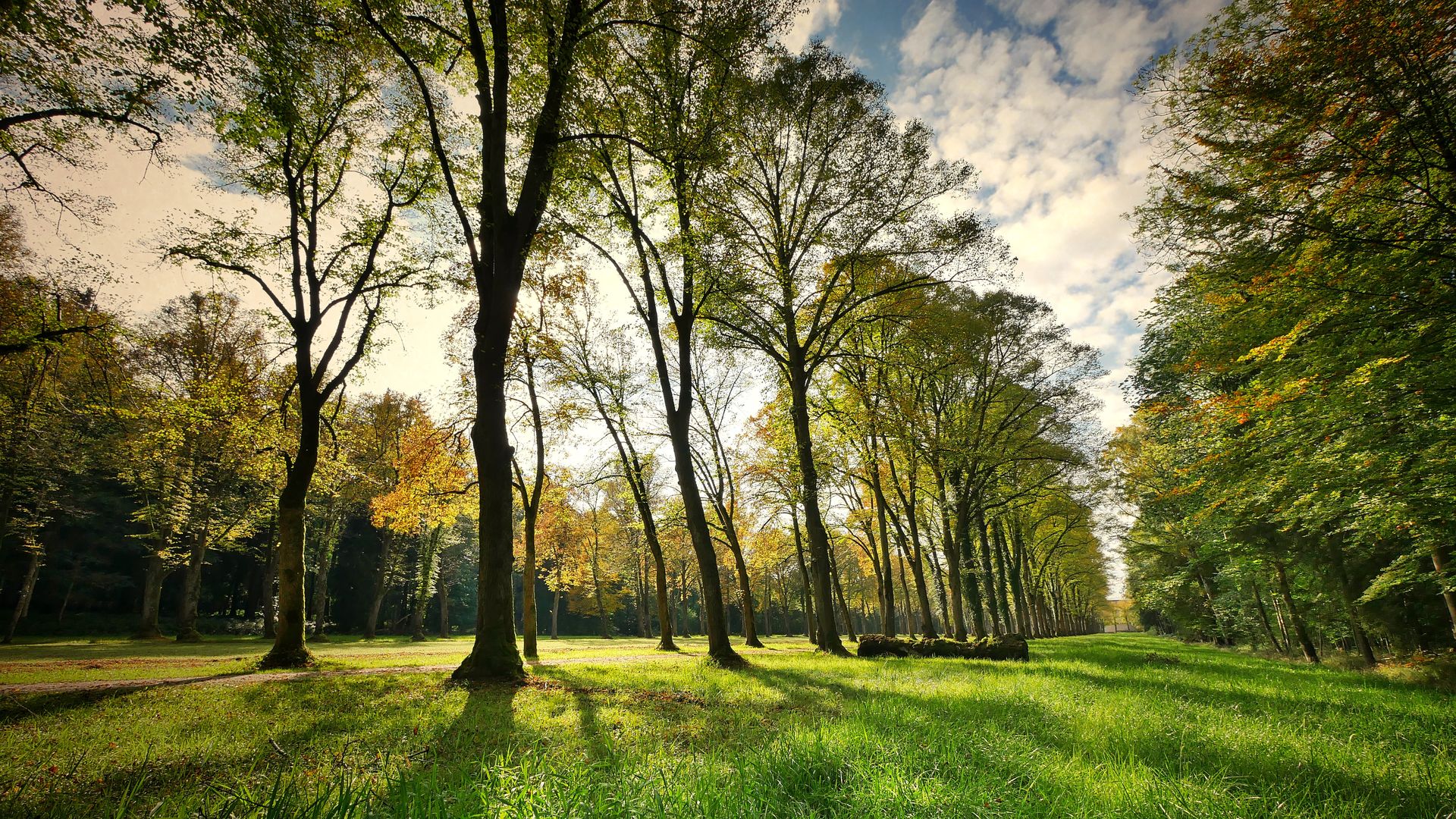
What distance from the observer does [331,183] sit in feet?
46.2

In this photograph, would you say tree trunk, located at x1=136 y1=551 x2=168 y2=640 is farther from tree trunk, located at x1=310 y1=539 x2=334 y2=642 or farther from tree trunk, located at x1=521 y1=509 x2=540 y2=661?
A: tree trunk, located at x1=521 y1=509 x2=540 y2=661

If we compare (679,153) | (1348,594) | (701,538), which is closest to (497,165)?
(679,153)

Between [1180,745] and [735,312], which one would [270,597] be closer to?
[735,312]

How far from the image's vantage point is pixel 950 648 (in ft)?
46.1

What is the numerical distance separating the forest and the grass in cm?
5

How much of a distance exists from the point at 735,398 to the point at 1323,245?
17.8 metres

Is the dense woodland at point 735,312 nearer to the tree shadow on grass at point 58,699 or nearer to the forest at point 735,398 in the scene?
the forest at point 735,398

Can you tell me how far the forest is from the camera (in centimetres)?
354

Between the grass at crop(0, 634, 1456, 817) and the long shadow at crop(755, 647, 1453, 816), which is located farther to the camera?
the long shadow at crop(755, 647, 1453, 816)

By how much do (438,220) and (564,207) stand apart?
10.5ft

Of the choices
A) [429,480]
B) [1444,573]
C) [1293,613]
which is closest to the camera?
[1444,573]

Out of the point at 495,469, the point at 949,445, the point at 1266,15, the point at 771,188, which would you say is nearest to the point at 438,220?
the point at 495,469

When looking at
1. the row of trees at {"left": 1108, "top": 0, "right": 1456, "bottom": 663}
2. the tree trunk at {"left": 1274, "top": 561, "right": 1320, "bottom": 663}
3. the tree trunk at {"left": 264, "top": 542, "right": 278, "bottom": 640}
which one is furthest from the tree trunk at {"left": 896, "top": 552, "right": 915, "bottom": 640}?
the tree trunk at {"left": 264, "top": 542, "right": 278, "bottom": 640}

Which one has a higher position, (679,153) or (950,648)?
(679,153)
